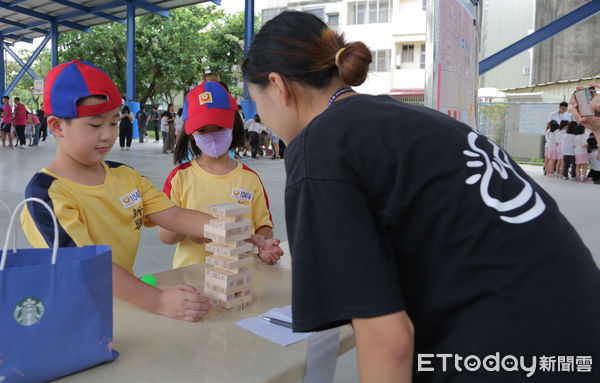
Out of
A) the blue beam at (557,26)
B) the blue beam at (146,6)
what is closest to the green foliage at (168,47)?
the blue beam at (146,6)

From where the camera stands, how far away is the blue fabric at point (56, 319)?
86cm

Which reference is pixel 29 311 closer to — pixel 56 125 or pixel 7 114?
pixel 56 125

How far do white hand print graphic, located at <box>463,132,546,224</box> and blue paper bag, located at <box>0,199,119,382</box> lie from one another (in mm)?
718

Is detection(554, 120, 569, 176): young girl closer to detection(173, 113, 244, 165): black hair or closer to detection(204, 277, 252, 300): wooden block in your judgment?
detection(173, 113, 244, 165): black hair

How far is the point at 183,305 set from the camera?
1.28 m

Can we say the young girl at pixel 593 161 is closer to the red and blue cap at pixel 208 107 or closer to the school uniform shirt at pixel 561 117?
the school uniform shirt at pixel 561 117

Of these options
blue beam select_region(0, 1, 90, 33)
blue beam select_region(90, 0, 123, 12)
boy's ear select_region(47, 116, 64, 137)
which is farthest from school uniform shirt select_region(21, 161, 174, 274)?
blue beam select_region(0, 1, 90, 33)

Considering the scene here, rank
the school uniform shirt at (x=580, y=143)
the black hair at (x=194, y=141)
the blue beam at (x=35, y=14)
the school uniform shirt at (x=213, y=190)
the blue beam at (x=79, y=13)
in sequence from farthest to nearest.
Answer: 1. the blue beam at (x=35, y=14)
2. the blue beam at (x=79, y=13)
3. the school uniform shirt at (x=580, y=143)
4. the black hair at (x=194, y=141)
5. the school uniform shirt at (x=213, y=190)

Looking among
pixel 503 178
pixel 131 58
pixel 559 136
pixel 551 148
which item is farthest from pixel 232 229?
pixel 131 58

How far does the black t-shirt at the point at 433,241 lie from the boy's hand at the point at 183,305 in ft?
1.86

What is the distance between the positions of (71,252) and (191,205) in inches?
48.7

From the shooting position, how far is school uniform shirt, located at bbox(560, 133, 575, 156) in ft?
32.7

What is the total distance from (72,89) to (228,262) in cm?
68

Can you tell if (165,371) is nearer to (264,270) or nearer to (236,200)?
(264,270)
